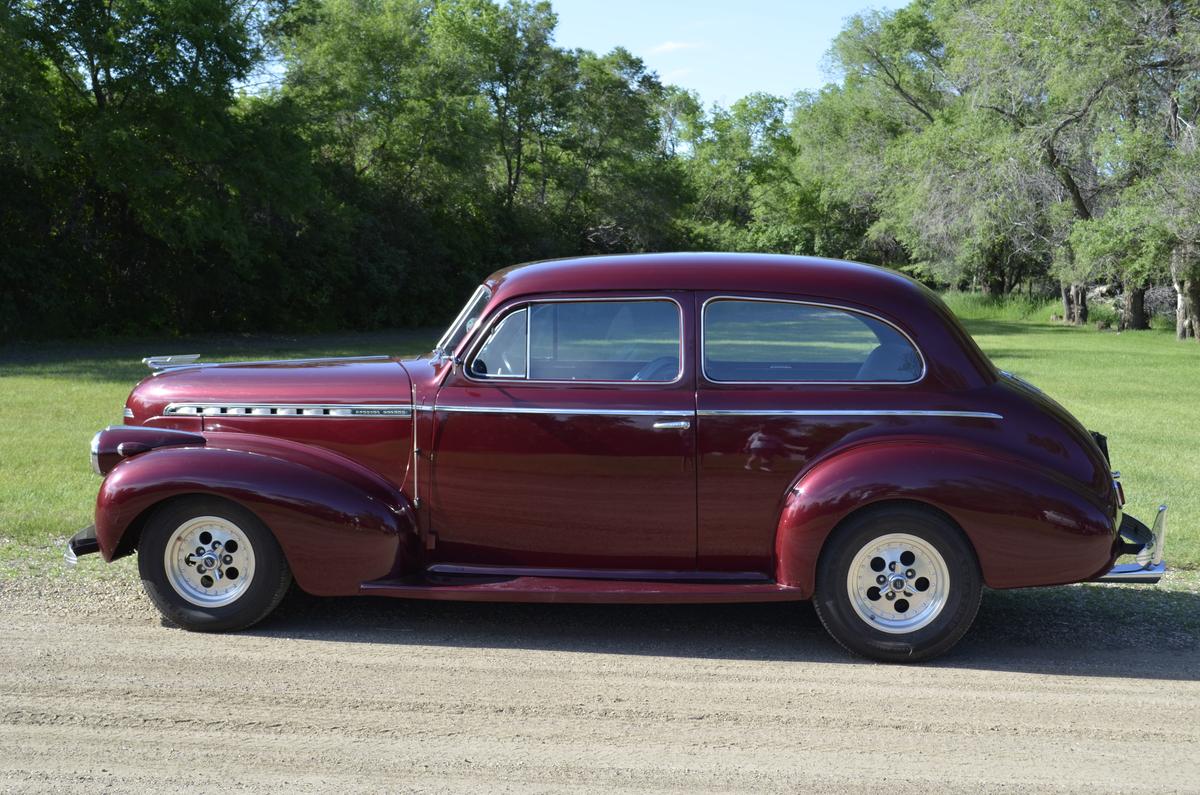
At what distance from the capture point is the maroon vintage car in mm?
5379

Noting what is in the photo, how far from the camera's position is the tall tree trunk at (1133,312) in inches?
1663

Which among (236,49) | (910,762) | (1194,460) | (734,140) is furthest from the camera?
(734,140)

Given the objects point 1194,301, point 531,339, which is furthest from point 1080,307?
point 531,339

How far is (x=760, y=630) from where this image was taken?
5980 millimetres

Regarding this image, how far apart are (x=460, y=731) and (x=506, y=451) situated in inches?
62.4

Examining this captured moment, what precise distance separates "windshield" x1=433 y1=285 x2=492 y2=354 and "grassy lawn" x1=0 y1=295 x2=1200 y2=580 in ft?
9.30

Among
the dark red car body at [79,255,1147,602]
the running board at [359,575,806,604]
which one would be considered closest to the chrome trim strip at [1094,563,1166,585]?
the dark red car body at [79,255,1147,602]

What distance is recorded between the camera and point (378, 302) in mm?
39156

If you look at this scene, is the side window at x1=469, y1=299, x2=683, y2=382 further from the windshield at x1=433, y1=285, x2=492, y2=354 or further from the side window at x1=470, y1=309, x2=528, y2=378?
the windshield at x1=433, y1=285, x2=492, y2=354

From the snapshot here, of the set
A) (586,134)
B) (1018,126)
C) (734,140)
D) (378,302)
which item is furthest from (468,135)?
(734,140)

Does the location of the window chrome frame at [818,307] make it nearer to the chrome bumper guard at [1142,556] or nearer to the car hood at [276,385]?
the chrome bumper guard at [1142,556]

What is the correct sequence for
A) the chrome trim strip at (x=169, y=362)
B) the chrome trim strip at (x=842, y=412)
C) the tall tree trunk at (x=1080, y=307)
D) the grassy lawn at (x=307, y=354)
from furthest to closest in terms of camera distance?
the tall tree trunk at (x=1080, y=307) < the grassy lawn at (x=307, y=354) < the chrome trim strip at (x=169, y=362) < the chrome trim strip at (x=842, y=412)

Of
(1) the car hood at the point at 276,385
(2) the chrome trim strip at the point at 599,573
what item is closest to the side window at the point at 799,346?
(2) the chrome trim strip at the point at 599,573

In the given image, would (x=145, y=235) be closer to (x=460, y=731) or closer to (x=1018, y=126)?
(x=1018, y=126)
